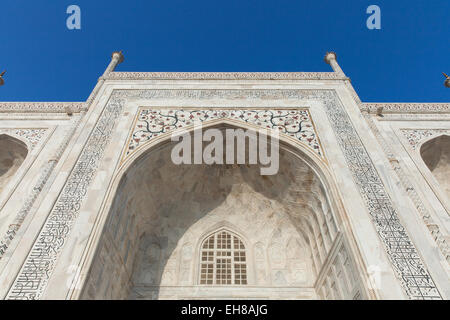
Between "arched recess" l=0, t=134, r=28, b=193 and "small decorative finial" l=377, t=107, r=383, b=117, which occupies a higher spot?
"small decorative finial" l=377, t=107, r=383, b=117

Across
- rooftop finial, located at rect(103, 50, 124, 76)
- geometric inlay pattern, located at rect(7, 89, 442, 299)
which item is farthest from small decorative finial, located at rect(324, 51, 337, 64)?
rooftop finial, located at rect(103, 50, 124, 76)

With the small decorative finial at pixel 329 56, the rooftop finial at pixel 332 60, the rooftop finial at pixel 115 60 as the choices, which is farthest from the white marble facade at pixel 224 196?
the small decorative finial at pixel 329 56

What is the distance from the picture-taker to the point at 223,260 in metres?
6.47

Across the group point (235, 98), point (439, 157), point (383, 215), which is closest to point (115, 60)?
point (235, 98)

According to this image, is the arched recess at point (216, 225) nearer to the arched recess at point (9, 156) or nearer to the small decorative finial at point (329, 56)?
the arched recess at point (9, 156)

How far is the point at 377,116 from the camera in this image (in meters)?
6.82

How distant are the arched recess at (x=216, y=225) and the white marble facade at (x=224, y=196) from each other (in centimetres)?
3

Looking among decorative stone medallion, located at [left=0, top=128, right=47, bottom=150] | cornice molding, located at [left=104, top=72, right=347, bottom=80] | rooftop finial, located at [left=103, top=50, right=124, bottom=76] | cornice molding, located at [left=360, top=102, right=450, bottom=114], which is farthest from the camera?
rooftop finial, located at [left=103, top=50, right=124, bottom=76]

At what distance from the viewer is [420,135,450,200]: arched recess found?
6520mm

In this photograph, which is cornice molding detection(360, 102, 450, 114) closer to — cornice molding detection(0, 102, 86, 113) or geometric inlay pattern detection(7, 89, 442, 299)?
geometric inlay pattern detection(7, 89, 442, 299)

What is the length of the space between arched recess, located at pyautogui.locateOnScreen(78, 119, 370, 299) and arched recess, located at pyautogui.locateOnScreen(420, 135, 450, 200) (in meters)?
3.00

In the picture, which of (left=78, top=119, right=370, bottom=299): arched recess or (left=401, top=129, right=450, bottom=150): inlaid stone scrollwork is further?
(left=401, top=129, right=450, bottom=150): inlaid stone scrollwork
